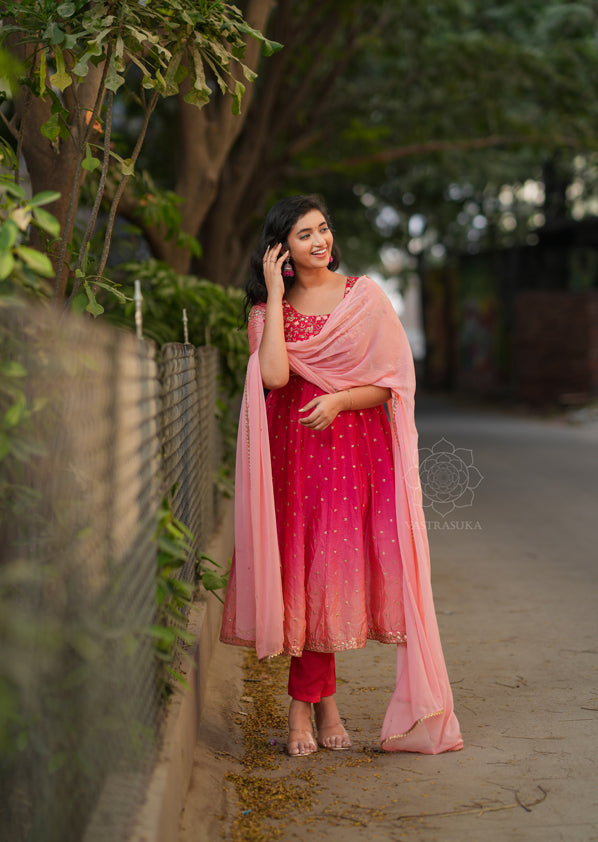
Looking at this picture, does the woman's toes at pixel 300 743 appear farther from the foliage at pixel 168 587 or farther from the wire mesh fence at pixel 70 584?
the wire mesh fence at pixel 70 584

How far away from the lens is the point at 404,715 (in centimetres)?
372

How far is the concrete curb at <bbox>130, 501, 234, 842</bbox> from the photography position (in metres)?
2.47

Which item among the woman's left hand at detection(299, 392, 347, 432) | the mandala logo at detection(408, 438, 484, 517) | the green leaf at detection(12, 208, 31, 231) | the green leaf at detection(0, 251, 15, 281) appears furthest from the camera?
the mandala logo at detection(408, 438, 484, 517)

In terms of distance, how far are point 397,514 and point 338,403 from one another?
0.45 m

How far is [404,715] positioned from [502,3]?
17813 mm

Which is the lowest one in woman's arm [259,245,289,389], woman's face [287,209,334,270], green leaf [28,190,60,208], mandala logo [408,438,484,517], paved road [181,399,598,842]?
paved road [181,399,598,842]

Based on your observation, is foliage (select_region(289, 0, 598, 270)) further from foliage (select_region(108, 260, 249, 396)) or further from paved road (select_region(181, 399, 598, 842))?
paved road (select_region(181, 399, 598, 842))

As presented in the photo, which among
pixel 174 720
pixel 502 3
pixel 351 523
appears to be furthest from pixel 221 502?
pixel 502 3

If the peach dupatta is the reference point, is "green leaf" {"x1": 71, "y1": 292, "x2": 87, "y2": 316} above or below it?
above

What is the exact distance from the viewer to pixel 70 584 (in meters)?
2.14

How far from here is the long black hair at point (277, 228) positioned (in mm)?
3836

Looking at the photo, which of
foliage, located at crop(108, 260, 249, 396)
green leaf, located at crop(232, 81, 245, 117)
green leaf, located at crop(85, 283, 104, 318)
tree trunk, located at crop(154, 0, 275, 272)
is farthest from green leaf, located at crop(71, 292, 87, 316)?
tree trunk, located at crop(154, 0, 275, 272)

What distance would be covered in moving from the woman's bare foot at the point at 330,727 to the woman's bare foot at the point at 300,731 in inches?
2.2

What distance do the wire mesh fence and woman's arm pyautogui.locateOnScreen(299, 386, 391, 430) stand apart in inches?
43.6
